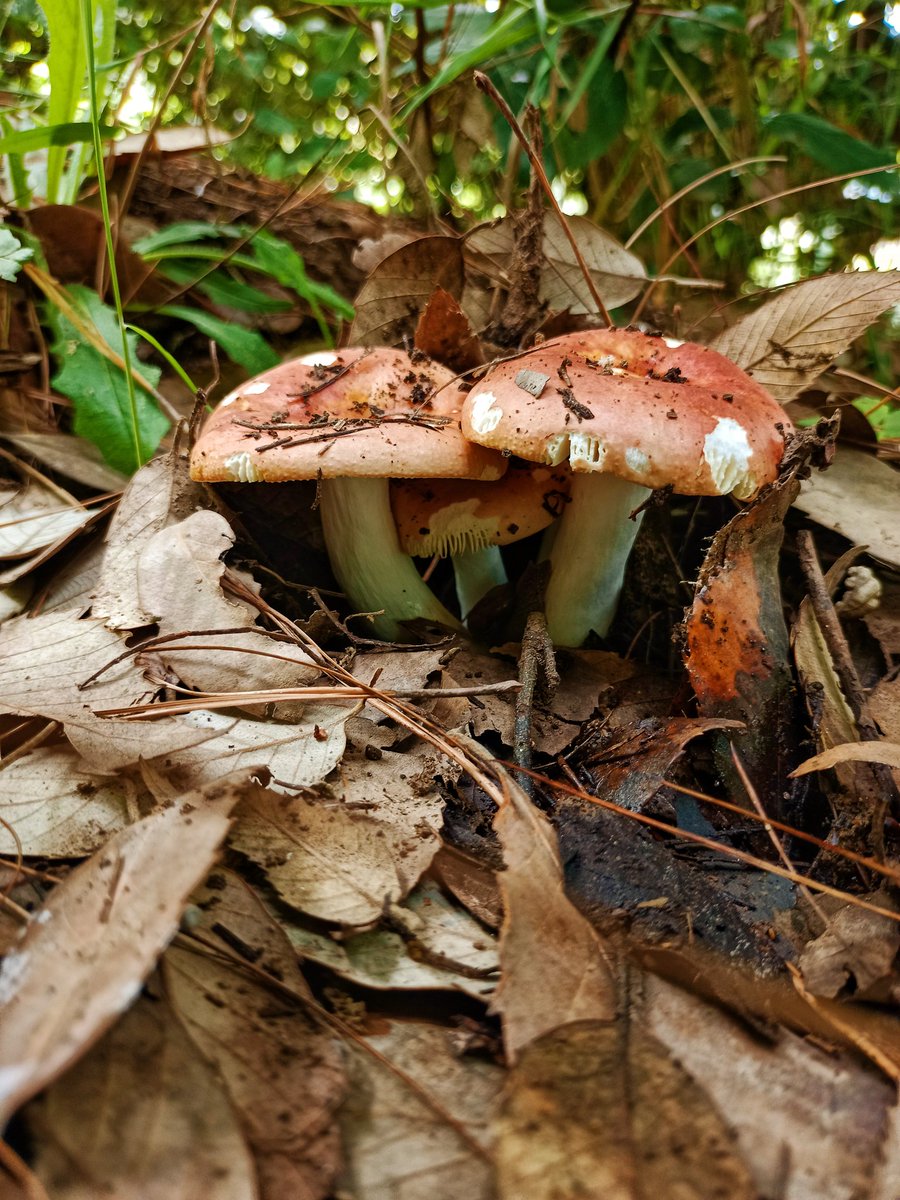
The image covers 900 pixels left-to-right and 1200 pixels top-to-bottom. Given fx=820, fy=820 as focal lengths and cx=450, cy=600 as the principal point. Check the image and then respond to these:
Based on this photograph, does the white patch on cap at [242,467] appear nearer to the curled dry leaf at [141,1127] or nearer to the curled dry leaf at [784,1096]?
the curled dry leaf at [141,1127]

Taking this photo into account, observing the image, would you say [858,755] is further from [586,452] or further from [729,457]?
[586,452]

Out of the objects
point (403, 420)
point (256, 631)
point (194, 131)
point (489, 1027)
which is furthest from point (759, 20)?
point (489, 1027)

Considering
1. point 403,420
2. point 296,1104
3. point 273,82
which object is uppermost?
point 273,82

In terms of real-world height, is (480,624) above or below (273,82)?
below

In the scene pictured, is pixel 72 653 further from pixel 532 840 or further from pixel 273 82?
pixel 273 82

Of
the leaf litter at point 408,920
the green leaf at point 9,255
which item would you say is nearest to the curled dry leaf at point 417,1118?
the leaf litter at point 408,920

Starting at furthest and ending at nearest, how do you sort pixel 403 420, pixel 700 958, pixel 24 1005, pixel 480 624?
pixel 480 624 → pixel 403 420 → pixel 700 958 → pixel 24 1005

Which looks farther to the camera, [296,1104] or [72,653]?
[72,653]
